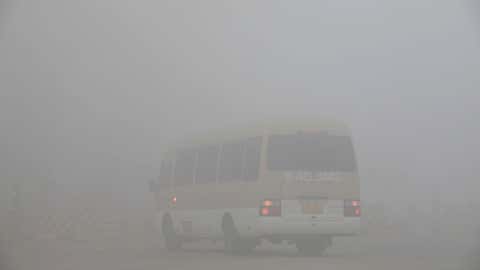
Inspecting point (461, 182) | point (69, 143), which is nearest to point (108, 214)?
point (461, 182)

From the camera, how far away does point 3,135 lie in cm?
11100

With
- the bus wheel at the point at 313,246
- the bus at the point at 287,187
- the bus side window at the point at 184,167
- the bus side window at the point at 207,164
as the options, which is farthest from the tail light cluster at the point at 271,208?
the bus side window at the point at 184,167

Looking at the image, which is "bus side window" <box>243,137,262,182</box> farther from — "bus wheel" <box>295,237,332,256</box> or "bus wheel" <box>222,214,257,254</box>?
"bus wheel" <box>295,237,332,256</box>

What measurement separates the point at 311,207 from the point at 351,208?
3.24ft

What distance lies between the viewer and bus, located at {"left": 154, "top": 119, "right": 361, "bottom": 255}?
21.5 m

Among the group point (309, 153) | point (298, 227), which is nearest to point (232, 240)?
point (298, 227)

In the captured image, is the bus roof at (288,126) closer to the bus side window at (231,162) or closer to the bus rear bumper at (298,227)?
the bus side window at (231,162)

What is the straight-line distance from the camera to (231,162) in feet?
78.0

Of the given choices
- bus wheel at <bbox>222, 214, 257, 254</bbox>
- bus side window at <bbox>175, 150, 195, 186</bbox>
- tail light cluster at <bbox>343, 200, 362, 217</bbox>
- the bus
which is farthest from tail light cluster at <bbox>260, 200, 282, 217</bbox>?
bus side window at <bbox>175, 150, 195, 186</bbox>

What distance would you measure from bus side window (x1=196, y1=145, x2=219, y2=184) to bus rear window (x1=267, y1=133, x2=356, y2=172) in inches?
123

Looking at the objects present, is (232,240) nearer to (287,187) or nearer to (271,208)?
(271,208)

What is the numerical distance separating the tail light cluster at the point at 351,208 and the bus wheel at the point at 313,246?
1.31 meters

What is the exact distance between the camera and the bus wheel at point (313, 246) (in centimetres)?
Answer: 2311

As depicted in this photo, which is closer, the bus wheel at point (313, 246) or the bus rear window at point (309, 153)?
the bus rear window at point (309, 153)
